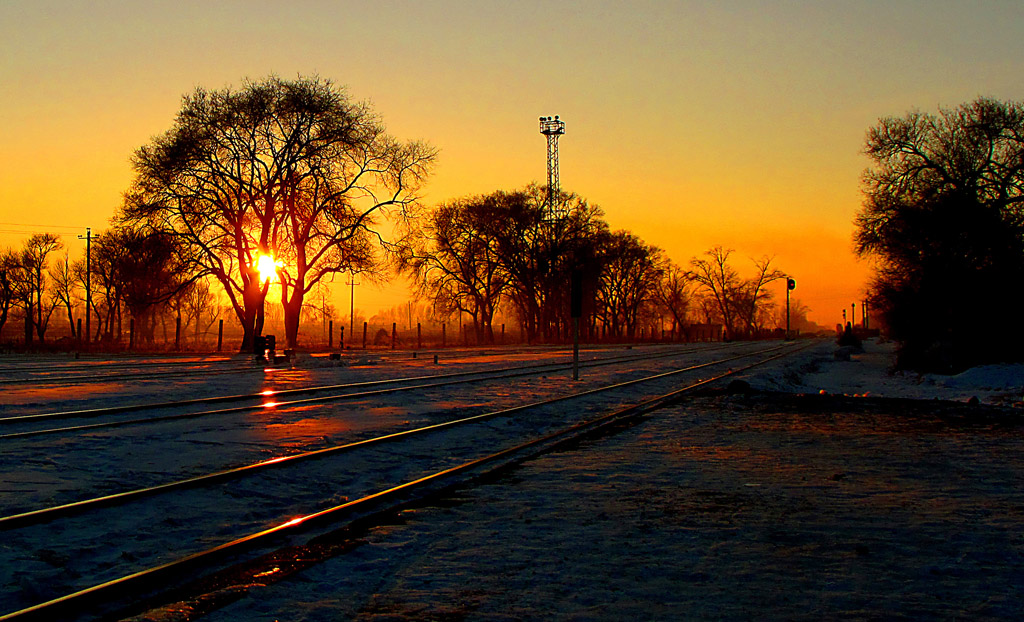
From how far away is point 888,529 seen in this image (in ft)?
20.0

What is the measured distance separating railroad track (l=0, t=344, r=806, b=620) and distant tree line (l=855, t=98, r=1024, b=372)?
29.5 m

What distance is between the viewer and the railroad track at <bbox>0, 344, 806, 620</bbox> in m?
4.79

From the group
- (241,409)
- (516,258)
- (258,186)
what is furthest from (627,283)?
(241,409)

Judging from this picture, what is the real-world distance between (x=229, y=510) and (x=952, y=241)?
1452 inches

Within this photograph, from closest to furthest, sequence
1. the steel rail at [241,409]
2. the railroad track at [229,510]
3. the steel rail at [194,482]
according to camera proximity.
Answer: the railroad track at [229,510]
the steel rail at [194,482]
the steel rail at [241,409]

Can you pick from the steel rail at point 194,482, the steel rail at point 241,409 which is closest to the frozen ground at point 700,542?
the steel rail at point 241,409

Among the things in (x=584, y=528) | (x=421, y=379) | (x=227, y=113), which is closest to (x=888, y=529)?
(x=584, y=528)

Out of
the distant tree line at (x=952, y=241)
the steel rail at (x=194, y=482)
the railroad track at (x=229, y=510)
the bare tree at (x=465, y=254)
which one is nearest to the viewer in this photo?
the railroad track at (x=229, y=510)

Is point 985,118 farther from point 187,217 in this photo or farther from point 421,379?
point 187,217

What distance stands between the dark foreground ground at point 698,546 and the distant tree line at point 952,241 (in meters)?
27.7

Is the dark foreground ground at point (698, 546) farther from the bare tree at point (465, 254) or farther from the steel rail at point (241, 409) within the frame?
the bare tree at point (465, 254)

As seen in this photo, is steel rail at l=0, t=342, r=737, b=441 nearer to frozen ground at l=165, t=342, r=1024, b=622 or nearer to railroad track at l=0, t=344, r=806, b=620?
railroad track at l=0, t=344, r=806, b=620

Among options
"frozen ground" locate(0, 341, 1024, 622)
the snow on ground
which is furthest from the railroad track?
the snow on ground

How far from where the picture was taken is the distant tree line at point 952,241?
112 feet
